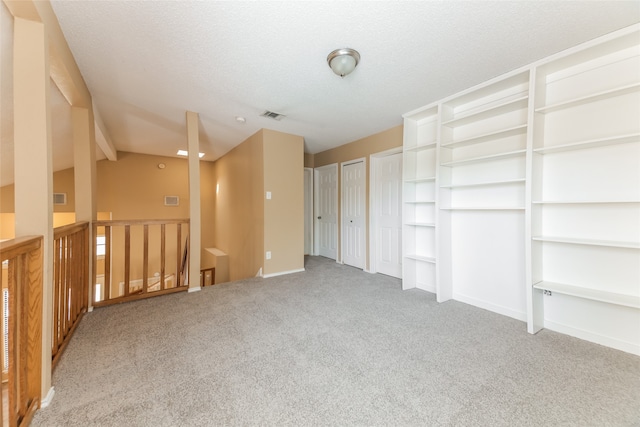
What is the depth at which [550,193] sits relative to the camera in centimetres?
226

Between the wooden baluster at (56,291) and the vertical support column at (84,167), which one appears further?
the vertical support column at (84,167)

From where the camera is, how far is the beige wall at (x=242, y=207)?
3992 millimetres

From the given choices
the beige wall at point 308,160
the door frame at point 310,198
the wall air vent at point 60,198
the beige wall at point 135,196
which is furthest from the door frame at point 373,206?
the wall air vent at point 60,198

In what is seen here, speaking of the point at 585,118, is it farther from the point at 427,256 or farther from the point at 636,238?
the point at 427,256

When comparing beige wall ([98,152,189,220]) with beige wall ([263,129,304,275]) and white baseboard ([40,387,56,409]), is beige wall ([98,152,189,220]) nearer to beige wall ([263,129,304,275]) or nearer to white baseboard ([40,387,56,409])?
beige wall ([263,129,304,275])

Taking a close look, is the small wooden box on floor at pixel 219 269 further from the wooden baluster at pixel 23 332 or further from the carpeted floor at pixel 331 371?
the wooden baluster at pixel 23 332

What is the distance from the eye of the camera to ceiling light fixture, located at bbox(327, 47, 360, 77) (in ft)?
6.48

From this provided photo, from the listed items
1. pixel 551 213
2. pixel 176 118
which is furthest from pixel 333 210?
pixel 551 213

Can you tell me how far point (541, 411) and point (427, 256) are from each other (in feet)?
6.50

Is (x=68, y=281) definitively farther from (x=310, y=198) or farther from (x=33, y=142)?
(x=310, y=198)

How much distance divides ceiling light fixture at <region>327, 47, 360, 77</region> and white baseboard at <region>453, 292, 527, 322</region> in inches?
104

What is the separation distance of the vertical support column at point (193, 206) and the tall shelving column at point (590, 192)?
11.4 feet

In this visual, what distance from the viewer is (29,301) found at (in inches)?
52.8

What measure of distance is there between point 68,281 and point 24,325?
41.0 inches
